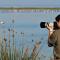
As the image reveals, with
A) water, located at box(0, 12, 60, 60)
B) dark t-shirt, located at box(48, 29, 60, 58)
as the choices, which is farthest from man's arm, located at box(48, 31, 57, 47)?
water, located at box(0, 12, 60, 60)

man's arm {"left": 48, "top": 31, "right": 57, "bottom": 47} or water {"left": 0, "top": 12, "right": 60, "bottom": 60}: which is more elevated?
man's arm {"left": 48, "top": 31, "right": 57, "bottom": 47}

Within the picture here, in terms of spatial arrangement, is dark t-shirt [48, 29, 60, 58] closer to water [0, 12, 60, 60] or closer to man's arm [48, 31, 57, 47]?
man's arm [48, 31, 57, 47]

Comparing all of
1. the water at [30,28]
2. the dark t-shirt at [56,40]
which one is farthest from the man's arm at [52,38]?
the water at [30,28]

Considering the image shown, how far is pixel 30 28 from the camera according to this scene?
24.5ft

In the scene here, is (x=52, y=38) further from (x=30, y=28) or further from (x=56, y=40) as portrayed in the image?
(x=30, y=28)

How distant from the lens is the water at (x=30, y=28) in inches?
260

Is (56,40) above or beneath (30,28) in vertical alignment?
above

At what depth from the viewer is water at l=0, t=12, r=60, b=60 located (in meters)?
6.60

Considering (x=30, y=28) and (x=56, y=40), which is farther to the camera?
(x=30, y=28)

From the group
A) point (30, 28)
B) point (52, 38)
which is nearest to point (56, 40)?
point (52, 38)

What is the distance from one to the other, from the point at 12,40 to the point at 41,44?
52cm

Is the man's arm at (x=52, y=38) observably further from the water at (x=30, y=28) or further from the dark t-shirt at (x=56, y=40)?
the water at (x=30, y=28)

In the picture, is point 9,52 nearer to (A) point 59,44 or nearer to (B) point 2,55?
(B) point 2,55

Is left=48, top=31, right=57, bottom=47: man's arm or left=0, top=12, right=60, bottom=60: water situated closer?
left=48, top=31, right=57, bottom=47: man's arm
